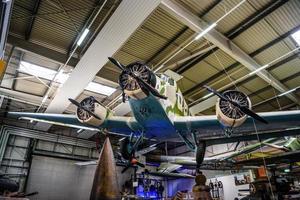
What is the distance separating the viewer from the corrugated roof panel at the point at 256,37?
29.8ft

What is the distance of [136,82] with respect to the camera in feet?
17.5

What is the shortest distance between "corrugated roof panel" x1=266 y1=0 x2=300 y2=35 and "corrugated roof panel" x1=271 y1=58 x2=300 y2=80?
280 cm

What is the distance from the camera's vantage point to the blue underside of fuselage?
18.6ft

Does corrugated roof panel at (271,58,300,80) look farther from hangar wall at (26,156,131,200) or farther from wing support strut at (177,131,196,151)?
hangar wall at (26,156,131,200)

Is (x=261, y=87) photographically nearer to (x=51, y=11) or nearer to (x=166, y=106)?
(x=166, y=106)

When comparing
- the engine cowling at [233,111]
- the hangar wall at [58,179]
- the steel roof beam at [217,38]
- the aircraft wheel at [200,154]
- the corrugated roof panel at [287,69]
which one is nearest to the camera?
the engine cowling at [233,111]

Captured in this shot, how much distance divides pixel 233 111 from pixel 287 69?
8.64 metres

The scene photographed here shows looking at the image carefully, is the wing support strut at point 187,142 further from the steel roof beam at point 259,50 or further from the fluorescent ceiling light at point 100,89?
the fluorescent ceiling light at point 100,89

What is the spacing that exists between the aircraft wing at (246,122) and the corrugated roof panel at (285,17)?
15.7 ft

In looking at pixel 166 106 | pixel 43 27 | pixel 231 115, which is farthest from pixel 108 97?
pixel 231 115

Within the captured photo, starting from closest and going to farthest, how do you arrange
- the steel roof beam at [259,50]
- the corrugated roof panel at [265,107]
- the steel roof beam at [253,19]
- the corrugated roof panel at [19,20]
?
1. the steel roof beam at [253,19]
2. the corrugated roof panel at [19,20]
3. the steel roof beam at [259,50]
4. the corrugated roof panel at [265,107]

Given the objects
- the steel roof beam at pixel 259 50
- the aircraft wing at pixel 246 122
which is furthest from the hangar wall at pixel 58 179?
the aircraft wing at pixel 246 122

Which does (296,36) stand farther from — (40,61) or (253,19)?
(40,61)

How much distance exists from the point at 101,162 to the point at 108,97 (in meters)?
12.8
